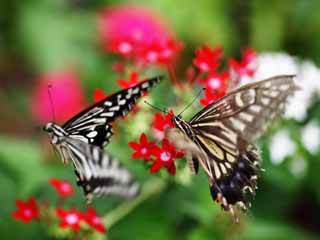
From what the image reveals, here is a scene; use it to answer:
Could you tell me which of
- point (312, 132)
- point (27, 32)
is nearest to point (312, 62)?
point (312, 132)

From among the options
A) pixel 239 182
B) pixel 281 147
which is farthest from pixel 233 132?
pixel 281 147

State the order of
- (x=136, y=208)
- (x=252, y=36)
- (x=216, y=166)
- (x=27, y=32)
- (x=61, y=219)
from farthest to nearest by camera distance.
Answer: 1. (x=27, y=32)
2. (x=252, y=36)
3. (x=136, y=208)
4. (x=61, y=219)
5. (x=216, y=166)

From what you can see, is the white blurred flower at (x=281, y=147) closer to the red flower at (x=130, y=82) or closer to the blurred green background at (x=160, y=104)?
the blurred green background at (x=160, y=104)

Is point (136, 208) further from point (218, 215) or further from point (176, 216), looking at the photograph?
point (218, 215)

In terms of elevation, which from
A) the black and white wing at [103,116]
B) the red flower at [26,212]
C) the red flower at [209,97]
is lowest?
the red flower at [26,212]

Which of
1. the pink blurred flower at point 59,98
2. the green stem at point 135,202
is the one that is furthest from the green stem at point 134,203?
the pink blurred flower at point 59,98

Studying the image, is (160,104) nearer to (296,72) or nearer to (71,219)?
(71,219)
